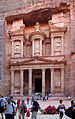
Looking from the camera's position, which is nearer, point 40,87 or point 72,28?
point 72,28

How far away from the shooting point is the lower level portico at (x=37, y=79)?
3472 centimetres

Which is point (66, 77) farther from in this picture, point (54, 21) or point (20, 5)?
point (20, 5)

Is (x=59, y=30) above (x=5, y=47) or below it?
above

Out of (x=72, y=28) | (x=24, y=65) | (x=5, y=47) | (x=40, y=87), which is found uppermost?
(x=72, y=28)

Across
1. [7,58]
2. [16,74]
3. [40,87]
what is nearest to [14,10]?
[7,58]

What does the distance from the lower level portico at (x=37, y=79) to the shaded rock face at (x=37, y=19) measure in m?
1.05

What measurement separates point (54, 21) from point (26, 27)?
6086 millimetres

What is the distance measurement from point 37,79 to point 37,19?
1002 cm

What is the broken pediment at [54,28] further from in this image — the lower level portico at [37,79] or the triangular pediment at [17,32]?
the lower level portico at [37,79]

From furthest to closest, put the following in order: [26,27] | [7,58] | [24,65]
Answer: [26,27] < [7,58] < [24,65]

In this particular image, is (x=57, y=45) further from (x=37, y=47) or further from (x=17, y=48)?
(x=17, y=48)

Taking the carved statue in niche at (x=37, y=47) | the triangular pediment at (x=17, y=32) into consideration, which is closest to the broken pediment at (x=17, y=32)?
the triangular pediment at (x=17, y=32)

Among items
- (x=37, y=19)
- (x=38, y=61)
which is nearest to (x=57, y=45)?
(x=38, y=61)

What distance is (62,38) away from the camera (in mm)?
35844
